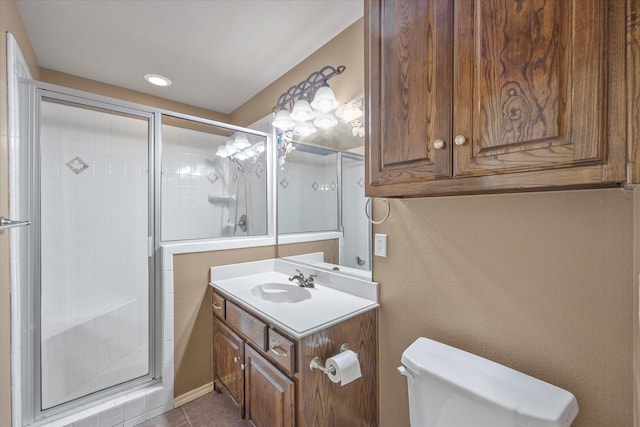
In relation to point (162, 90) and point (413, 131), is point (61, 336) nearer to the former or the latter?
point (162, 90)

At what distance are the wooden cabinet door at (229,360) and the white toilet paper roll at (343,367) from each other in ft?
2.13

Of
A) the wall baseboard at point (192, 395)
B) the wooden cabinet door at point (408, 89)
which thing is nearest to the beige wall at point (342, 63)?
the wooden cabinet door at point (408, 89)

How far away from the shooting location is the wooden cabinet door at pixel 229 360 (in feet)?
4.94

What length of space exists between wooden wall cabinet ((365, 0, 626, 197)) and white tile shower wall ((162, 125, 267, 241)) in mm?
1521

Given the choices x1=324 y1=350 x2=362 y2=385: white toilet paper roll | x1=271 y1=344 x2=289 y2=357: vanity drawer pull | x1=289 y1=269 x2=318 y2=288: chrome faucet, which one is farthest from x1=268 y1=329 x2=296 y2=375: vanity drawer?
x1=289 y1=269 x2=318 y2=288: chrome faucet

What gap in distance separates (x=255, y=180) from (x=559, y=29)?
2081mm

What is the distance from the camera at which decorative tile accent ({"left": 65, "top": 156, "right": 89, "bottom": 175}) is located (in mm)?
2035

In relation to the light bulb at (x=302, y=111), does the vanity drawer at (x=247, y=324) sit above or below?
below

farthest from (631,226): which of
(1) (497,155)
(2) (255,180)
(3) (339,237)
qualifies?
(2) (255,180)

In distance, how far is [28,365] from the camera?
142 cm

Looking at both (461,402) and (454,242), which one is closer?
(461,402)

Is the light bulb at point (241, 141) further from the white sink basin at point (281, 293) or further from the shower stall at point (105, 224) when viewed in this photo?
the white sink basin at point (281, 293)

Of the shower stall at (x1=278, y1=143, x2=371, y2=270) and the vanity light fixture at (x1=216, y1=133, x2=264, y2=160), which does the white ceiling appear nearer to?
the vanity light fixture at (x1=216, y1=133, x2=264, y2=160)

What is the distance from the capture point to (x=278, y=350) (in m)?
1.17
